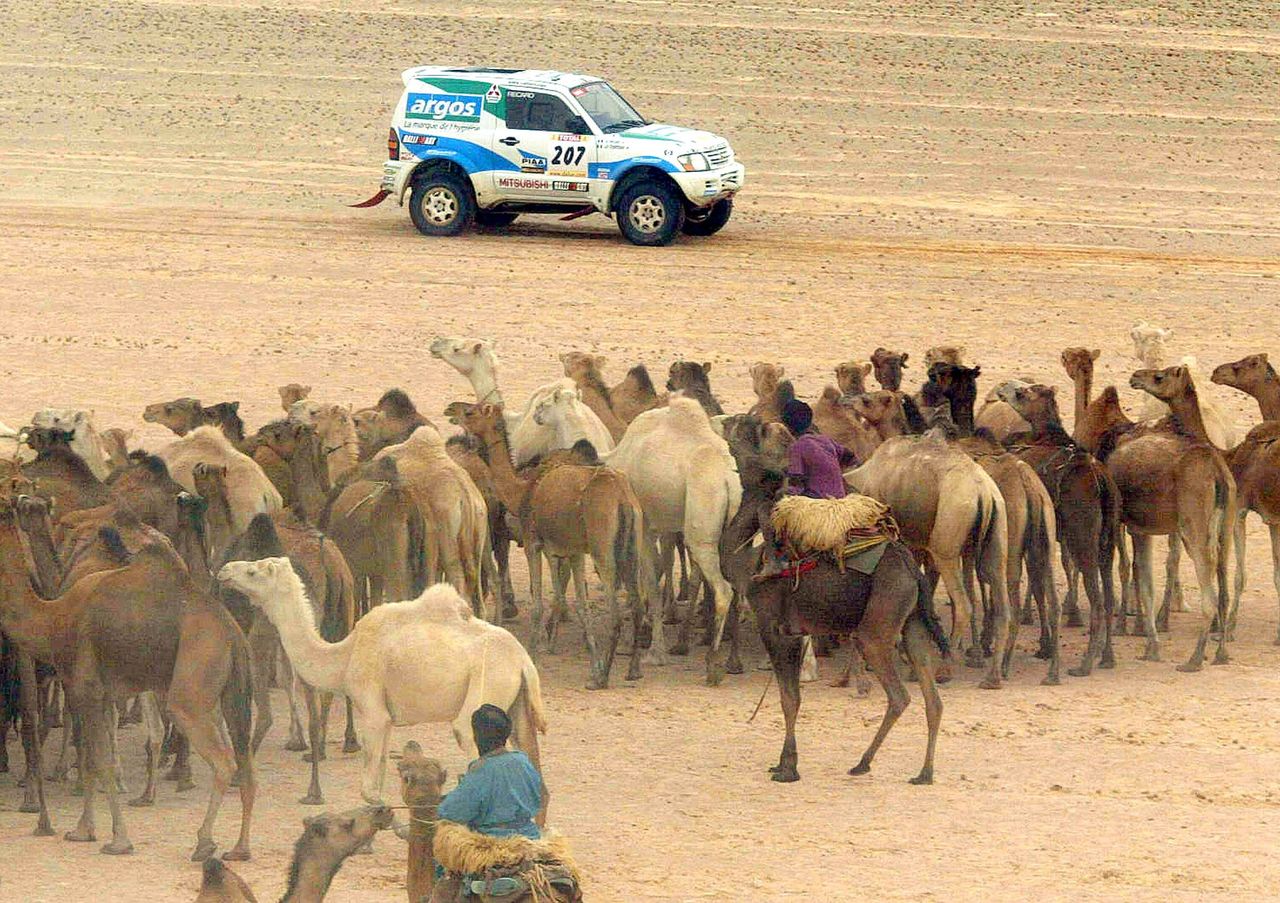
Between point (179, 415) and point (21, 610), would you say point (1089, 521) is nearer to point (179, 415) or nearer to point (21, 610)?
point (179, 415)

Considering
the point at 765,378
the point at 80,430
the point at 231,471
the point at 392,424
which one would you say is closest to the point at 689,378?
the point at 765,378

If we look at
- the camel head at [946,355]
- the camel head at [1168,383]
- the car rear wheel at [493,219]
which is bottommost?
the camel head at [1168,383]

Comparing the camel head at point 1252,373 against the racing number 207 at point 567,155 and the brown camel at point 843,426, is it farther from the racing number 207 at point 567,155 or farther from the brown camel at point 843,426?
the racing number 207 at point 567,155

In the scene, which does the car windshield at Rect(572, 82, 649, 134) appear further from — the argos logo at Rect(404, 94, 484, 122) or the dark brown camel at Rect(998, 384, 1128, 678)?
the dark brown camel at Rect(998, 384, 1128, 678)

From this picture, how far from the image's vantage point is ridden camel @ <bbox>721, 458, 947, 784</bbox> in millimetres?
11758

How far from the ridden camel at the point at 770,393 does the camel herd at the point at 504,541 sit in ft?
0.07

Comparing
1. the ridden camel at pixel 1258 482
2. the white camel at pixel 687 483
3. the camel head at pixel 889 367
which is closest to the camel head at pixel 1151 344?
the camel head at pixel 889 367

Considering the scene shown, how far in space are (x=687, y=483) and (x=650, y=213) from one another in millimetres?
12880

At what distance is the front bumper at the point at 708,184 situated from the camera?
26.1 meters

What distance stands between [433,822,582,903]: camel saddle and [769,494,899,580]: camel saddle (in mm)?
3899

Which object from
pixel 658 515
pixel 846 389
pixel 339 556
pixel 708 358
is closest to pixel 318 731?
pixel 339 556

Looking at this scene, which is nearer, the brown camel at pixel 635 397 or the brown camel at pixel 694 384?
the brown camel at pixel 694 384

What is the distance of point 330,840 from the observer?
8.56m

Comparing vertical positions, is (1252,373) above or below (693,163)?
below
